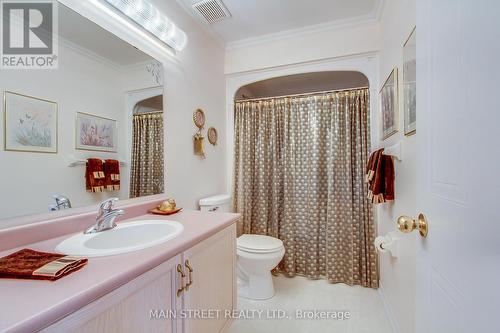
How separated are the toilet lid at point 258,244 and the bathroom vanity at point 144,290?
470 mm

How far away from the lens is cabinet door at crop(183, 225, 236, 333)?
3.13ft

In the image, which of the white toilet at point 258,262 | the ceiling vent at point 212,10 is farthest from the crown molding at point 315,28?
the white toilet at point 258,262

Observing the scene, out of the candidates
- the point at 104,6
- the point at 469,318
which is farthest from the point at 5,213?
the point at 469,318

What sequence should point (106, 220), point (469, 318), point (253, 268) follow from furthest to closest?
point (253, 268), point (106, 220), point (469, 318)

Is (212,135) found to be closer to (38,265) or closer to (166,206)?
(166,206)

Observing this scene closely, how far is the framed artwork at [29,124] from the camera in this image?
2.71ft

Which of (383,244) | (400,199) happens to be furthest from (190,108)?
(383,244)

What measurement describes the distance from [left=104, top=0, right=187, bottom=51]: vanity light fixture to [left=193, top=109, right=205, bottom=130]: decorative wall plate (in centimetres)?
50

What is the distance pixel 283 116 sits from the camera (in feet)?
7.48

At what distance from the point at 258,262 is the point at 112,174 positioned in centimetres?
124

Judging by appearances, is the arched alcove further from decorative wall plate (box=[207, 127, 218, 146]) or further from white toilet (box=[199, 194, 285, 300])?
white toilet (box=[199, 194, 285, 300])

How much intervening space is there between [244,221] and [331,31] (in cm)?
207

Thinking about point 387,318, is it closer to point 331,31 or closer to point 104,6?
point 331,31

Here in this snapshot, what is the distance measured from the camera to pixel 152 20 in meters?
1.40
